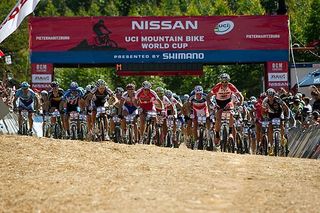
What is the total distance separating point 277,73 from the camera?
3103 centimetres

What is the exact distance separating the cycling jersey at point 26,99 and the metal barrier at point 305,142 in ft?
25.2

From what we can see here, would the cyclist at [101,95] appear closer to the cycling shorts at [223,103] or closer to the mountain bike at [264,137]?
the cycling shorts at [223,103]

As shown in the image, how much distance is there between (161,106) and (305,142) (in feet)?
14.6

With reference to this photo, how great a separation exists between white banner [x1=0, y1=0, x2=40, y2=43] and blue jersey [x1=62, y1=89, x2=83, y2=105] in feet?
25.7

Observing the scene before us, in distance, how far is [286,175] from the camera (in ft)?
42.8

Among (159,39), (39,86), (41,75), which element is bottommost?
(39,86)

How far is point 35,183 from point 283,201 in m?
3.74

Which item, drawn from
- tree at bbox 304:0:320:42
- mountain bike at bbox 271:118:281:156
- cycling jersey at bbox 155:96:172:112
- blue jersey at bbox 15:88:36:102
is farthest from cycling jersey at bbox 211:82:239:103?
tree at bbox 304:0:320:42

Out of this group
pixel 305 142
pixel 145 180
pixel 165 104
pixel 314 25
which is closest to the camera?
pixel 145 180

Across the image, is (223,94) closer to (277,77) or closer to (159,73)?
(277,77)

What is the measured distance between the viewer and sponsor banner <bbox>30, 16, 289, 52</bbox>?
102 feet

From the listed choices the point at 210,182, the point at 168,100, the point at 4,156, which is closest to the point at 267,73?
the point at 168,100

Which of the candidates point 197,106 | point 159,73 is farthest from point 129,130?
point 159,73

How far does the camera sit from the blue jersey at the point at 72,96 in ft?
74.5
